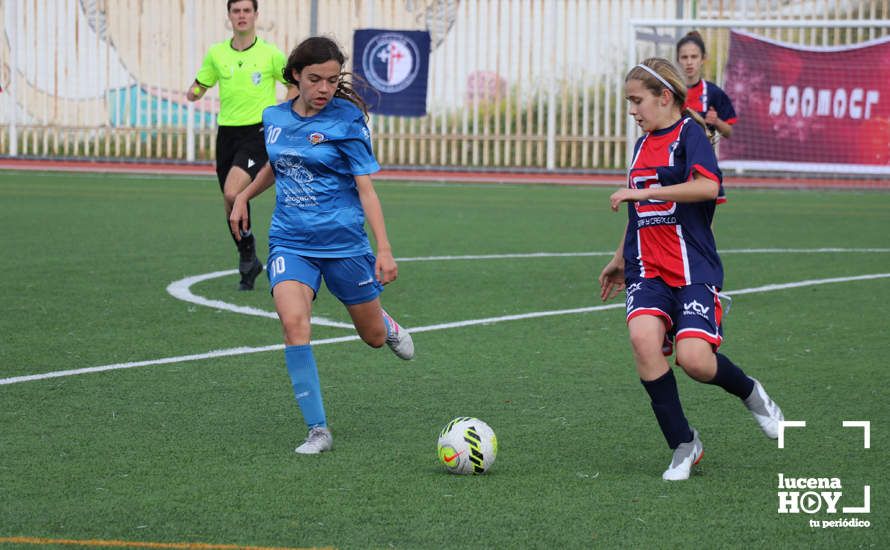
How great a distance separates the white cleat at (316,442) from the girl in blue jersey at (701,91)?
5.69 m

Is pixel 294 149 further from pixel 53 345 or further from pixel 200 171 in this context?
pixel 200 171

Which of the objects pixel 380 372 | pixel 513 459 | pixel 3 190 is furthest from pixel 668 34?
pixel 513 459

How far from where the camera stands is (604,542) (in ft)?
14.6

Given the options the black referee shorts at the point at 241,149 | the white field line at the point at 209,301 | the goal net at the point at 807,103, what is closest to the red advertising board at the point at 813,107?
the goal net at the point at 807,103

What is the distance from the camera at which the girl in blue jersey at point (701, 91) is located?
10547mm

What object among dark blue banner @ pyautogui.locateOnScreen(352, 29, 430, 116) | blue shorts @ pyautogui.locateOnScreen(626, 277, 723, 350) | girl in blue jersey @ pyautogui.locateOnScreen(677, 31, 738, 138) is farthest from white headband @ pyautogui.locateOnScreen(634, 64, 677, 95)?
dark blue banner @ pyautogui.locateOnScreen(352, 29, 430, 116)

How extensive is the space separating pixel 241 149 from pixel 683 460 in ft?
20.9

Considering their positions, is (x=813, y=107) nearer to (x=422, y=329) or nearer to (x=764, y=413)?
(x=422, y=329)

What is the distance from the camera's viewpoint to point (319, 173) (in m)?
6.08

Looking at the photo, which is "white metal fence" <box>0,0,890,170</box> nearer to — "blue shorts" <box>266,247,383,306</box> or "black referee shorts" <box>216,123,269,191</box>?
"black referee shorts" <box>216,123,269,191</box>

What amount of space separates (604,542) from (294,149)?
2.36 meters

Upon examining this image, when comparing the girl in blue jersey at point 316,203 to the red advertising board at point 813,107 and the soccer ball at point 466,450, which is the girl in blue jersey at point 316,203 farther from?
the red advertising board at point 813,107

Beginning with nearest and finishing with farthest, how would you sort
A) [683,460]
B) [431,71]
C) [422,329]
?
[683,460] < [422,329] < [431,71]

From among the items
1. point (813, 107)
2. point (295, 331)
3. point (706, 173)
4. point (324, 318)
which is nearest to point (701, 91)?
point (324, 318)
